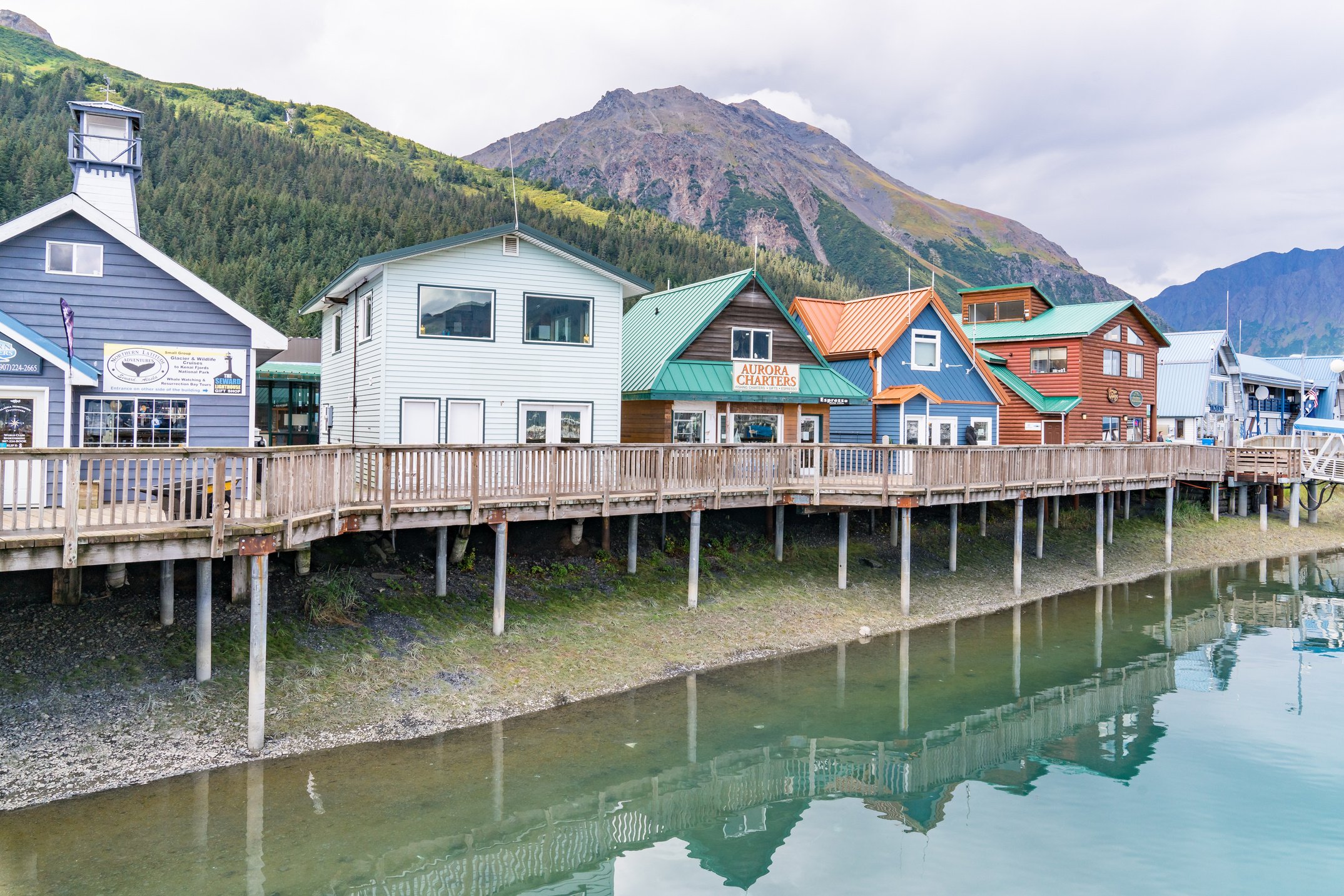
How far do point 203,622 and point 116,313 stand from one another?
6.38 metres

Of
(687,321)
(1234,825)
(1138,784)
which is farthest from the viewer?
(687,321)

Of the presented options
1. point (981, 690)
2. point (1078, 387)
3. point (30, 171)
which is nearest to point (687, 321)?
point (981, 690)

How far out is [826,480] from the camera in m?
22.3

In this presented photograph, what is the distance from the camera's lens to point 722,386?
83.8 ft

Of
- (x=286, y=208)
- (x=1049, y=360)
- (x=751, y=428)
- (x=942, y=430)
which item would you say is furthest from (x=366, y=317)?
(x=286, y=208)

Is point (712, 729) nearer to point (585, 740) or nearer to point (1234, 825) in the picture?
point (585, 740)

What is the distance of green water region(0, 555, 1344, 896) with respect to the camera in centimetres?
1069

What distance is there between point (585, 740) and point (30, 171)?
72183 mm

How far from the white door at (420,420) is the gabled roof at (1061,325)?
28.8 metres

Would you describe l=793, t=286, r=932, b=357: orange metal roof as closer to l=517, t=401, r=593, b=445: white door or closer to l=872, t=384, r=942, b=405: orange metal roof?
l=872, t=384, r=942, b=405: orange metal roof

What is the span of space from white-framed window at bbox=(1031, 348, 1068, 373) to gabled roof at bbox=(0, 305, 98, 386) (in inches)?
1414

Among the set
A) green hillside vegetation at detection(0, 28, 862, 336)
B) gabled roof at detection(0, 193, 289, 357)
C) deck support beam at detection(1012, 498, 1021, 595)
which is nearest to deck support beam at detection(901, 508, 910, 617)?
deck support beam at detection(1012, 498, 1021, 595)

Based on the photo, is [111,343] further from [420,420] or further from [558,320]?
[558,320]

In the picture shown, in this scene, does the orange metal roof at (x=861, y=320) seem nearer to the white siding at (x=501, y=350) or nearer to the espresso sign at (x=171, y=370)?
the white siding at (x=501, y=350)
